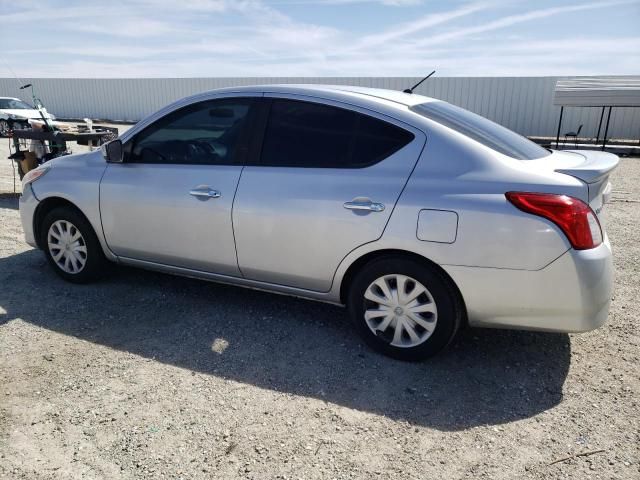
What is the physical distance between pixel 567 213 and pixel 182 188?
2.55m

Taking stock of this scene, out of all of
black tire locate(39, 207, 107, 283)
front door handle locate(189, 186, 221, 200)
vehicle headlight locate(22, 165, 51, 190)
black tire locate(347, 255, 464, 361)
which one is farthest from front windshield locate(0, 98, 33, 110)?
black tire locate(347, 255, 464, 361)

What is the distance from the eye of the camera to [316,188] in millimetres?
3404

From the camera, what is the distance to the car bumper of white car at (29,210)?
4.63m

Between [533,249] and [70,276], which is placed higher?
[533,249]

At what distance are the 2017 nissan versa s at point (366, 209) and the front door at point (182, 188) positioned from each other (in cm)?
1

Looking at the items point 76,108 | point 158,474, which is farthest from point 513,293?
point 76,108

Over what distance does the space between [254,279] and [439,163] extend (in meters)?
1.54

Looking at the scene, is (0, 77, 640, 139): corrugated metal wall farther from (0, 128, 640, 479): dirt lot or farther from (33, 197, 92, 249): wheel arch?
(33, 197, 92, 249): wheel arch

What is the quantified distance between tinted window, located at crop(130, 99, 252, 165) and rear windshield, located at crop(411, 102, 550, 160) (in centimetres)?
128

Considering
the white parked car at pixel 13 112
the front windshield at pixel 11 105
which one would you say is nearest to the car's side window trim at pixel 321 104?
the white parked car at pixel 13 112

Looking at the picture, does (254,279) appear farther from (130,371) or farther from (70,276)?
(70,276)

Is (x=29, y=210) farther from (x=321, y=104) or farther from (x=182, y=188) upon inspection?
(x=321, y=104)

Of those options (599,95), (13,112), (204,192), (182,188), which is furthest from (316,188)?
(13,112)

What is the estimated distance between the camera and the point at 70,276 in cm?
460
